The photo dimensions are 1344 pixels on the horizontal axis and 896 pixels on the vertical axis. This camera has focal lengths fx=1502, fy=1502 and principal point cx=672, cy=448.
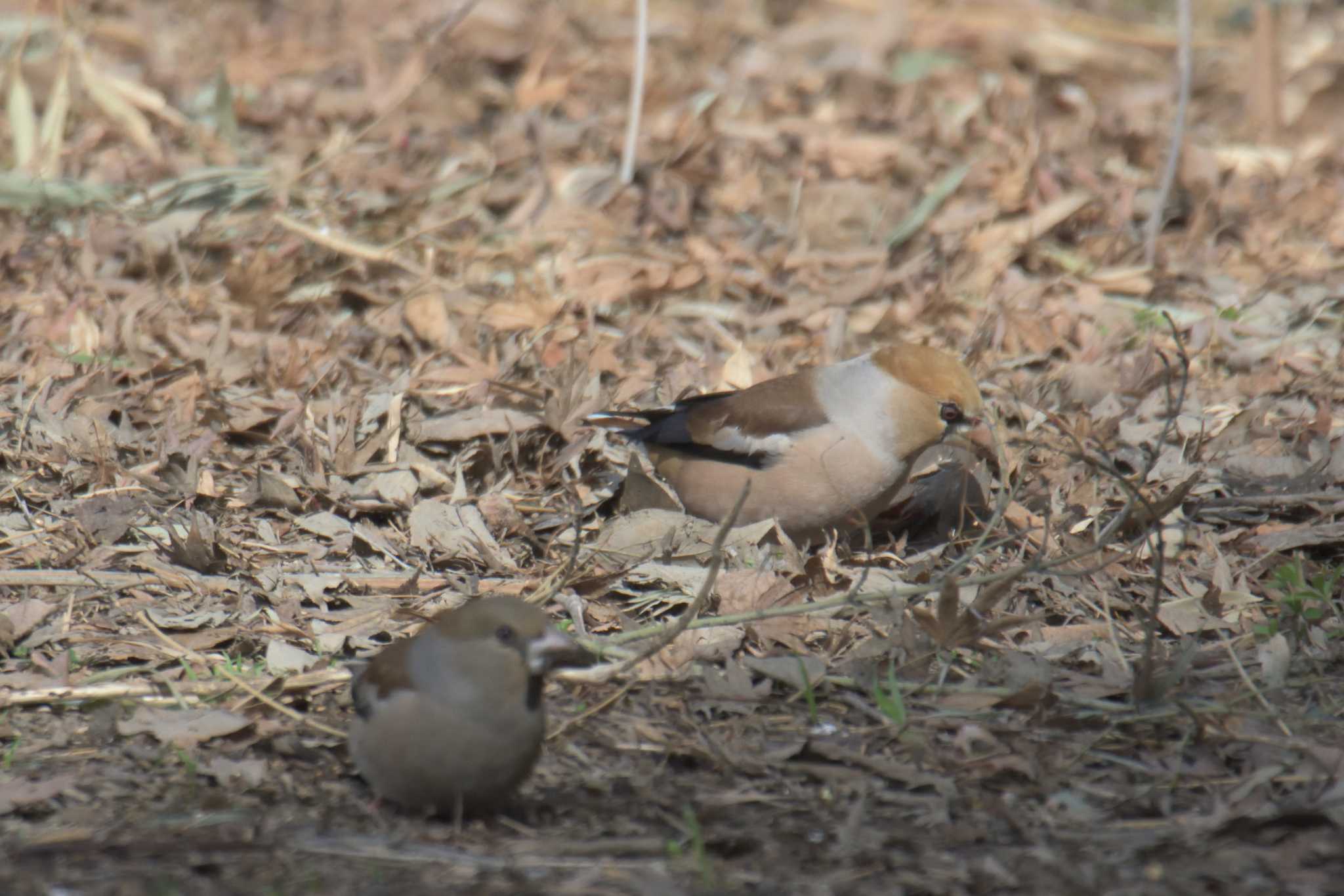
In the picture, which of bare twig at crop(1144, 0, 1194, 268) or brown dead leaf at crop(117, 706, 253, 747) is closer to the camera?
brown dead leaf at crop(117, 706, 253, 747)

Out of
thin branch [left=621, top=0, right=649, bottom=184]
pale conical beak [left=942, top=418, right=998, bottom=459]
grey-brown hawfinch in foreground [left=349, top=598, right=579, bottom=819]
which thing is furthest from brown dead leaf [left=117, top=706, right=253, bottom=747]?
thin branch [left=621, top=0, right=649, bottom=184]

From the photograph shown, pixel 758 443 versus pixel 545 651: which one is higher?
pixel 545 651

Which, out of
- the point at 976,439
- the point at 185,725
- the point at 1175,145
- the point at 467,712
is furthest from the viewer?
the point at 1175,145

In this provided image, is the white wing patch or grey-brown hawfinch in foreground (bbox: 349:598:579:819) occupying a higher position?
grey-brown hawfinch in foreground (bbox: 349:598:579:819)

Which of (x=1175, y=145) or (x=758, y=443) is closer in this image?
(x=758, y=443)

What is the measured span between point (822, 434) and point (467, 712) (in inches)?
99.3

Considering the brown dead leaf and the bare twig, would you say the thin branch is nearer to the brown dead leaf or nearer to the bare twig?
the bare twig

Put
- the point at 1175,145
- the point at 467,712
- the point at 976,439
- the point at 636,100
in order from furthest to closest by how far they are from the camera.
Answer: the point at 636,100 < the point at 1175,145 < the point at 976,439 < the point at 467,712

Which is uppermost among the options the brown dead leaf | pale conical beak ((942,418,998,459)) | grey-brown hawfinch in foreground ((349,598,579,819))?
grey-brown hawfinch in foreground ((349,598,579,819))

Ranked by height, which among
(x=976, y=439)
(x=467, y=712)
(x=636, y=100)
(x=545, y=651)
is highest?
(x=636, y=100)

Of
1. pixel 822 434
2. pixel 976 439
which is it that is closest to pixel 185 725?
pixel 822 434

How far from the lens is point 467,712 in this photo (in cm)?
368

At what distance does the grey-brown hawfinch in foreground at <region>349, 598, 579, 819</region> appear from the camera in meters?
3.67

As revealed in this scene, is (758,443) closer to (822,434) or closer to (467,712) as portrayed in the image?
(822,434)
